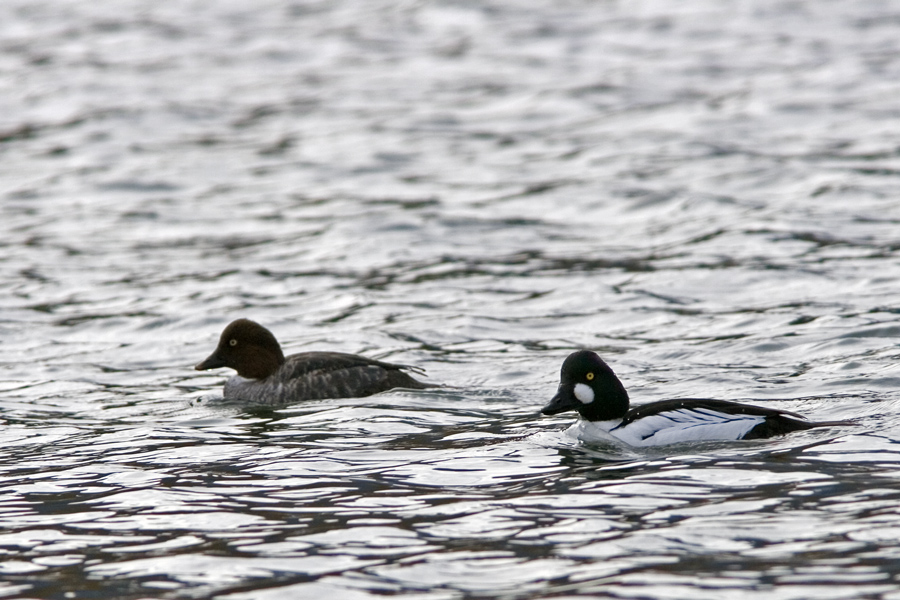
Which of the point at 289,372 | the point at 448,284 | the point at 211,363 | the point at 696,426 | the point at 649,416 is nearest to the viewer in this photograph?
the point at 696,426

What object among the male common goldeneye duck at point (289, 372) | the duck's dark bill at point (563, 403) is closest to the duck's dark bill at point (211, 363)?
the male common goldeneye duck at point (289, 372)

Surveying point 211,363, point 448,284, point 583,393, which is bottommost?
point 448,284

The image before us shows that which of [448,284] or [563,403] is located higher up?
[563,403]

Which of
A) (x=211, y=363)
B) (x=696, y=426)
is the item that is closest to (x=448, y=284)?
(x=211, y=363)

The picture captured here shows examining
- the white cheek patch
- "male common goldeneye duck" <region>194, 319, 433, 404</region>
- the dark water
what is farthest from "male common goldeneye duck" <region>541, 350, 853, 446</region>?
"male common goldeneye duck" <region>194, 319, 433, 404</region>

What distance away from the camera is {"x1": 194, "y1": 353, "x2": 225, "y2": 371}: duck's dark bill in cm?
1313

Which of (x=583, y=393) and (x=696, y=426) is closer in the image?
(x=696, y=426)

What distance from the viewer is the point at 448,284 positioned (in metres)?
16.7

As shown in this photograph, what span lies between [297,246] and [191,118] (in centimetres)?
893

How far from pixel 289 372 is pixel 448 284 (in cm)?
436

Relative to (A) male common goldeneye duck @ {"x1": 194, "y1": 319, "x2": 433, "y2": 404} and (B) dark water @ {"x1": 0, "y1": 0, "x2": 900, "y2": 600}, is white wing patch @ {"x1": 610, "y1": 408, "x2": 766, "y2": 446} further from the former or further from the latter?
(A) male common goldeneye duck @ {"x1": 194, "y1": 319, "x2": 433, "y2": 404}

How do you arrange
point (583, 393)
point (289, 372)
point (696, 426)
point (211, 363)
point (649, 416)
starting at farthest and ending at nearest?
point (211, 363), point (289, 372), point (583, 393), point (649, 416), point (696, 426)

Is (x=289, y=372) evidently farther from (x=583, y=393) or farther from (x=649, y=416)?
(x=649, y=416)

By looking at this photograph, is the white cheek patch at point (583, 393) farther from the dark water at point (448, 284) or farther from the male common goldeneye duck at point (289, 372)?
the male common goldeneye duck at point (289, 372)
